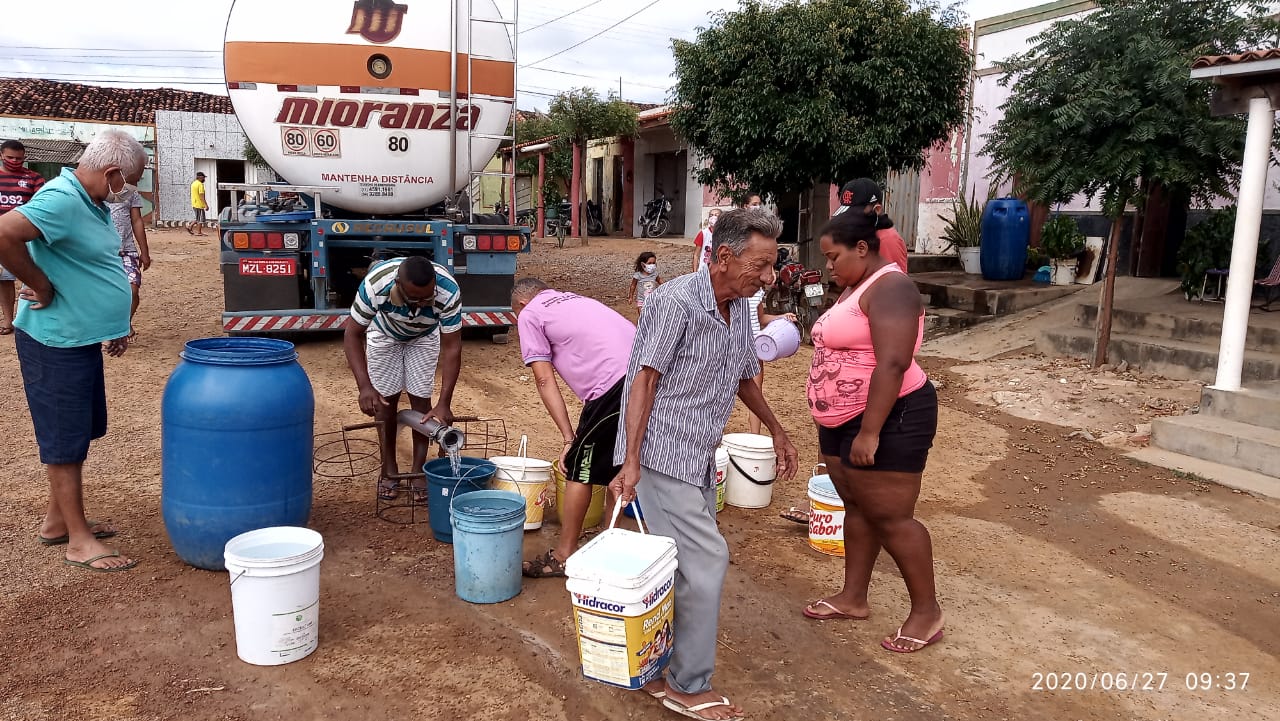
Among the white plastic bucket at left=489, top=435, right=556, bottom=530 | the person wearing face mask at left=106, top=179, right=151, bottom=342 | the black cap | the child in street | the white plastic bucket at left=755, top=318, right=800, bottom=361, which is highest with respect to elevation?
the black cap

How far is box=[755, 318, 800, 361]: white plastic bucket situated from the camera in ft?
16.6

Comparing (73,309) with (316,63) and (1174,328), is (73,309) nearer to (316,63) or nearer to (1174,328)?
(316,63)

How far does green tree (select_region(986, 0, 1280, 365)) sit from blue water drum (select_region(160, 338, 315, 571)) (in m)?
6.55

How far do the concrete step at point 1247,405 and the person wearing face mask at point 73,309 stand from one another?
6797 mm

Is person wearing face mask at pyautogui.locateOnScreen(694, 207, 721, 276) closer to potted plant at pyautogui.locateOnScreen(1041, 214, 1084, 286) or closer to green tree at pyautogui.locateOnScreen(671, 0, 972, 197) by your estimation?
green tree at pyautogui.locateOnScreen(671, 0, 972, 197)

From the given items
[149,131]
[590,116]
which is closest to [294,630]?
[590,116]

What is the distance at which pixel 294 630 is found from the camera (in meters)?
3.13

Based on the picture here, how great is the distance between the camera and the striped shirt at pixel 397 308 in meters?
4.43

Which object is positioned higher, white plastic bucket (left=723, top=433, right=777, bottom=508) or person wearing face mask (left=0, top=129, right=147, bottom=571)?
person wearing face mask (left=0, top=129, right=147, bottom=571)

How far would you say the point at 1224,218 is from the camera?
29.8ft

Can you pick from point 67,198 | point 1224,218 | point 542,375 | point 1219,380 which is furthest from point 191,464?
point 1224,218

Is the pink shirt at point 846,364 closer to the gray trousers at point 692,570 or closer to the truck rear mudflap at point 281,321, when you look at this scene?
the gray trousers at point 692,570

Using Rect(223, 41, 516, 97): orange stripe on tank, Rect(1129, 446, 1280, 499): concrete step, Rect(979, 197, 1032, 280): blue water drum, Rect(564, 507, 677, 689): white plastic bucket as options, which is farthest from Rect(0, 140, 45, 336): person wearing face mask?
Rect(979, 197, 1032, 280): blue water drum
